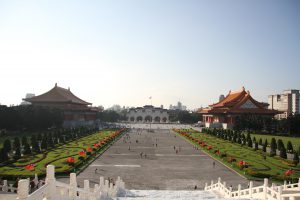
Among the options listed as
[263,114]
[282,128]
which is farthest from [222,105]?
[282,128]

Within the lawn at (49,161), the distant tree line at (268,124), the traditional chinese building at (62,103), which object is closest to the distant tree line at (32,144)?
the lawn at (49,161)

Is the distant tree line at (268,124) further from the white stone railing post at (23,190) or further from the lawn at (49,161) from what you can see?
the white stone railing post at (23,190)

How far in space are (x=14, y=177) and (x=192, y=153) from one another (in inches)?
881

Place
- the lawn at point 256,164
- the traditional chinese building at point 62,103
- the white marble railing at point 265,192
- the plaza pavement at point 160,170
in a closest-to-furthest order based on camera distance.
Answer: the white marble railing at point 265,192
the plaza pavement at point 160,170
the lawn at point 256,164
the traditional chinese building at point 62,103

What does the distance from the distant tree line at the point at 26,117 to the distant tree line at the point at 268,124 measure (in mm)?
40779

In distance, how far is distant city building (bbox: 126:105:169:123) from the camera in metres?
127

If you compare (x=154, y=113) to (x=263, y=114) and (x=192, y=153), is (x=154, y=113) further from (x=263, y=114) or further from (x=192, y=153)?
(x=192, y=153)

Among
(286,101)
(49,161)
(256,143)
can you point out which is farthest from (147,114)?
(49,161)

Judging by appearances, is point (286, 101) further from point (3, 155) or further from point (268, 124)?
point (3, 155)

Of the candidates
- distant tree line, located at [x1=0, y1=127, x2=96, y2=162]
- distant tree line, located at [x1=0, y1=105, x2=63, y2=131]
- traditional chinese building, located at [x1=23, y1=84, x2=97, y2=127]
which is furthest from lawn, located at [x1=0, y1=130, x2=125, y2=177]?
traditional chinese building, located at [x1=23, y1=84, x2=97, y2=127]

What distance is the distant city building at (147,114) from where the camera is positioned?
127 meters

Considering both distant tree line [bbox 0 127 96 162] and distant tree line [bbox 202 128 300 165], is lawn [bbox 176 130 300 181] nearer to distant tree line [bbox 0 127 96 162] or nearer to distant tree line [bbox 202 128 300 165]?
distant tree line [bbox 202 128 300 165]

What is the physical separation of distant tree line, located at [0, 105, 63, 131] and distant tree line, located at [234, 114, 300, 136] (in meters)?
40.8

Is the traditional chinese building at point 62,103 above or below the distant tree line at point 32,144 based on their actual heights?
above
